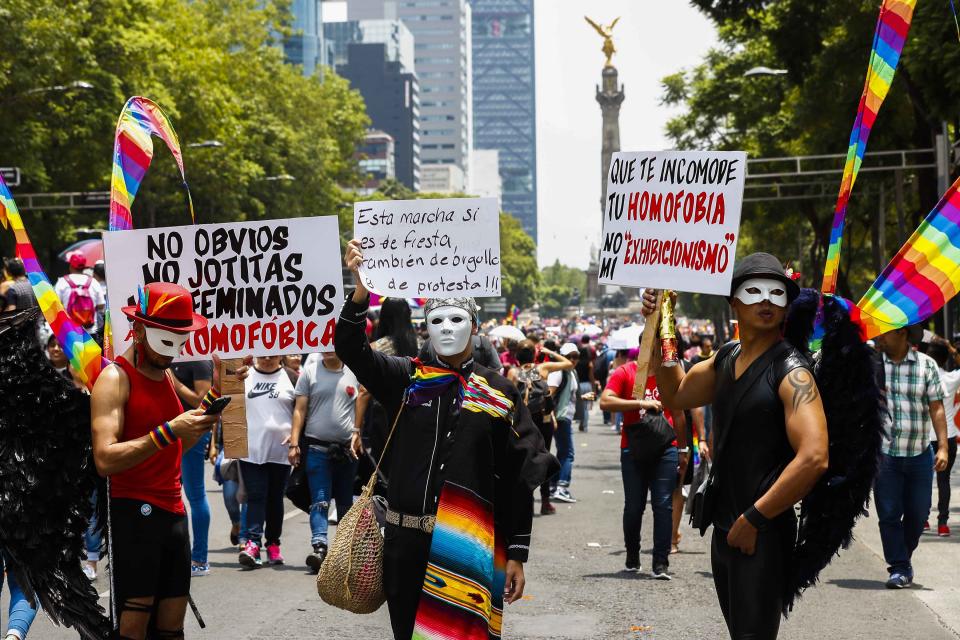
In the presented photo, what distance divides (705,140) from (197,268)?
1547 inches

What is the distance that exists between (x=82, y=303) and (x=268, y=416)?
145 inches

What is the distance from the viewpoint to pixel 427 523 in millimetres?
5465

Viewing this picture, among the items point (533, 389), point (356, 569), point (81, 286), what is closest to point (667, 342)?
point (356, 569)

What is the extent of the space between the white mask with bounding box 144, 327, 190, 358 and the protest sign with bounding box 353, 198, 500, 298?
1004mm

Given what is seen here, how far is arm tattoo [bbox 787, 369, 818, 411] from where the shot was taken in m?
5.11

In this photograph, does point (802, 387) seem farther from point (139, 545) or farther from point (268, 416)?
point (268, 416)

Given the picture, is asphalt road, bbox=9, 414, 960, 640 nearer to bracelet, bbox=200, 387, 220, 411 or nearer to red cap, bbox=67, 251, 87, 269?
bracelet, bbox=200, 387, 220, 411

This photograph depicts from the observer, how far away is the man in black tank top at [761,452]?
5.04m

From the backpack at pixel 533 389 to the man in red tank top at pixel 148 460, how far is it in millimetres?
7746

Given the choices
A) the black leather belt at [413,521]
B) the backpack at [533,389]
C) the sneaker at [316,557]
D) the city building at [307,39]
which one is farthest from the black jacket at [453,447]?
the city building at [307,39]

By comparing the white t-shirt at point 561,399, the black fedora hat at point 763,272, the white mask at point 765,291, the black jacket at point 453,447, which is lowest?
the white t-shirt at point 561,399

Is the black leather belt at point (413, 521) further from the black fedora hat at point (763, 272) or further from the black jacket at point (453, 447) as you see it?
the black fedora hat at point (763, 272)

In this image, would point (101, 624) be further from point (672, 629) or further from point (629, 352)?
point (629, 352)

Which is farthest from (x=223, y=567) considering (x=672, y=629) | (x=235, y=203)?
(x=235, y=203)
